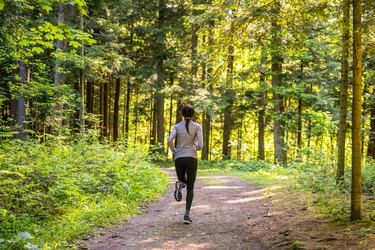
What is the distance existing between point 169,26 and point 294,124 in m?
10.9

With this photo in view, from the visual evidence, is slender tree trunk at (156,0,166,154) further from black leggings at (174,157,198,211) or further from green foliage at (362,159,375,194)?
black leggings at (174,157,198,211)

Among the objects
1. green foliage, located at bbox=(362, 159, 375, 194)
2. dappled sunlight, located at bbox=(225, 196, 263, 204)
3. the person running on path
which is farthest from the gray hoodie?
green foliage, located at bbox=(362, 159, 375, 194)

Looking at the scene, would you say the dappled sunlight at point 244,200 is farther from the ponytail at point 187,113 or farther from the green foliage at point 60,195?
the ponytail at point 187,113

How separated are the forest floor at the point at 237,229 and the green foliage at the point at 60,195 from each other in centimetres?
51

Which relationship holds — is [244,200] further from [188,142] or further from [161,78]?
[161,78]

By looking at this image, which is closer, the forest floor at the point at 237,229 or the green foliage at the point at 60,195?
the forest floor at the point at 237,229

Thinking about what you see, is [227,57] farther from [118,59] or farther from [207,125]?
[207,125]

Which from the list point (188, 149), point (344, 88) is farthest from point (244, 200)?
point (344, 88)

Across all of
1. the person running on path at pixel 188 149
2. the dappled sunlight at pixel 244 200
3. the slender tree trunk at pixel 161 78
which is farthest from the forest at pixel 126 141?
the slender tree trunk at pixel 161 78

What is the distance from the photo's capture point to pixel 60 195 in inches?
285

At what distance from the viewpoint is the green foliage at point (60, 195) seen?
18.5ft

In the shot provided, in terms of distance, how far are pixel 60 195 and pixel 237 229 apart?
149 inches

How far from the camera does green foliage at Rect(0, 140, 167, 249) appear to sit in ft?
18.5

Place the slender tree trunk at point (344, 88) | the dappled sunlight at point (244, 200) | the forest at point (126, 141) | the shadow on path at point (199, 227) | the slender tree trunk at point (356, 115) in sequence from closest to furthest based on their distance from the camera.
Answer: the slender tree trunk at point (356, 115), the shadow on path at point (199, 227), the forest at point (126, 141), the slender tree trunk at point (344, 88), the dappled sunlight at point (244, 200)
